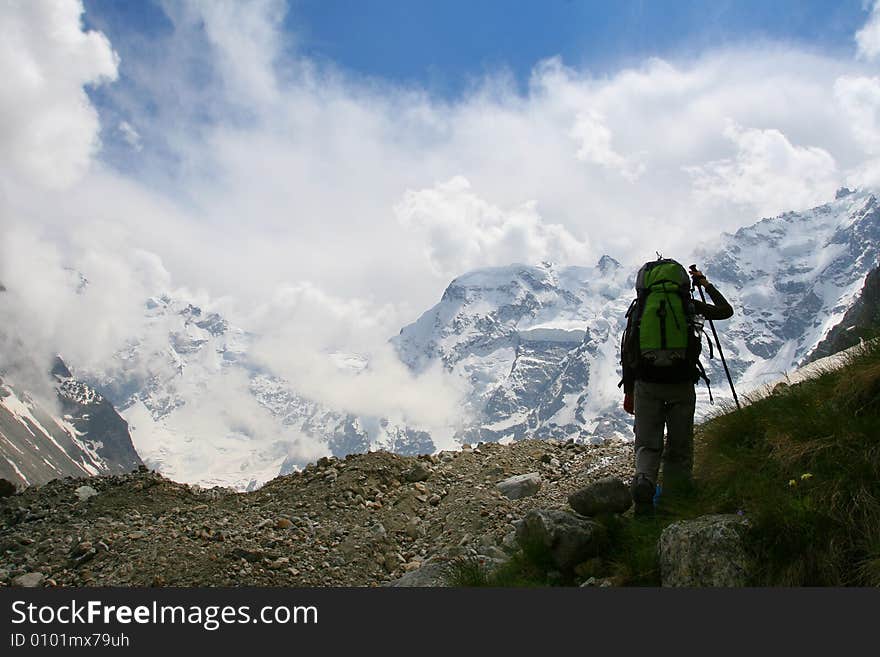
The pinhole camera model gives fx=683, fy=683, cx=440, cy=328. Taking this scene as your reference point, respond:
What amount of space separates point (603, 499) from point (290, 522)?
4.66 m

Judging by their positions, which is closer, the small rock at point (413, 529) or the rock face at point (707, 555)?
the rock face at point (707, 555)

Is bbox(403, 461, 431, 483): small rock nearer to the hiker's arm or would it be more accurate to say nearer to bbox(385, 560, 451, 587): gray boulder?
bbox(385, 560, 451, 587): gray boulder

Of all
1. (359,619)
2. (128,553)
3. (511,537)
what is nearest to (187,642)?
(359,619)

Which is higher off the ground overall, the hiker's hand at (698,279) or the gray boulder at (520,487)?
the hiker's hand at (698,279)

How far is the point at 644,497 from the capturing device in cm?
639

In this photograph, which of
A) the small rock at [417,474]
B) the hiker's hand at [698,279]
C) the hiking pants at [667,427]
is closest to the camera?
the hiking pants at [667,427]

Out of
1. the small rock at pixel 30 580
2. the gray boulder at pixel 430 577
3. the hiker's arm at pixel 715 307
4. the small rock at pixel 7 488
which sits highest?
the small rock at pixel 7 488

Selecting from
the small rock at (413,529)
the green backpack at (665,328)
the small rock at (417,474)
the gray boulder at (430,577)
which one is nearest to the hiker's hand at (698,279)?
the green backpack at (665,328)

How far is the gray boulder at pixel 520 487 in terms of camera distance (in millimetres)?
10164

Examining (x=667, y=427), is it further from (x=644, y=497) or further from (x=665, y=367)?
(x=644, y=497)

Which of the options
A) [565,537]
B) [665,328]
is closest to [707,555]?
[565,537]

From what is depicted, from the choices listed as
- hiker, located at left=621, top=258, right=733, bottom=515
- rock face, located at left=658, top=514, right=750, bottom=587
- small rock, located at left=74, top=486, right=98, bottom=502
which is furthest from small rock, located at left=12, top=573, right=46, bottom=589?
rock face, located at left=658, top=514, right=750, bottom=587

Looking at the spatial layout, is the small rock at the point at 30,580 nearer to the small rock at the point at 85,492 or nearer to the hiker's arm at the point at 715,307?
the small rock at the point at 85,492

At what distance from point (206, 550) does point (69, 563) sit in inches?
75.6
